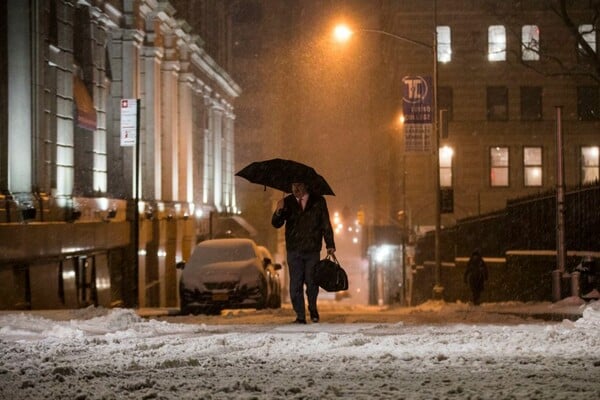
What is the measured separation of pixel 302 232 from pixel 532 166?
132 feet

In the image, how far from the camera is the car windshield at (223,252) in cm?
2238

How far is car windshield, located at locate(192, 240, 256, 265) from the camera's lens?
22375 mm

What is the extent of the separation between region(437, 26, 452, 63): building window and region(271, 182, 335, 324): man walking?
128 feet

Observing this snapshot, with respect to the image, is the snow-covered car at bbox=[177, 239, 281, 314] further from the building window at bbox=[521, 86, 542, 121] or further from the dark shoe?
the building window at bbox=[521, 86, 542, 121]

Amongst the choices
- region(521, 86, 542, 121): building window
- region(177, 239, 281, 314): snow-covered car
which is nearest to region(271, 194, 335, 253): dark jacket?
region(177, 239, 281, 314): snow-covered car

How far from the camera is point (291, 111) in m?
90.6

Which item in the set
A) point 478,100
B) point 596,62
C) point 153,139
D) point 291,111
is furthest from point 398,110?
point 291,111

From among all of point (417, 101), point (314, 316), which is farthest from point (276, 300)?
point (314, 316)

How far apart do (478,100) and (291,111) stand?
41494 millimetres

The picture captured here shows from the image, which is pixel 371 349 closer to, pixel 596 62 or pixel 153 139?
pixel 596 62

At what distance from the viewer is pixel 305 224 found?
39.4ft

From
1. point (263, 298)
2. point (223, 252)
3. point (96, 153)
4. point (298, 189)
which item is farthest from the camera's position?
point (96, 153)

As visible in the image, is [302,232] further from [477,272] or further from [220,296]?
[477,272]

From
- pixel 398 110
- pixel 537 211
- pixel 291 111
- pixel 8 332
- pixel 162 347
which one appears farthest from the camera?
pixel 291 111
